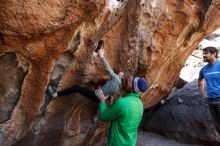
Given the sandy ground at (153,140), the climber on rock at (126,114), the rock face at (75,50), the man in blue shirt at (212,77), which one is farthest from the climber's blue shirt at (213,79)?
the climber on rock at (126,114)

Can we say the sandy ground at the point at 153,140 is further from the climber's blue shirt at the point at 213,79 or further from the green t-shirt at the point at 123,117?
the green t-shirt at the point at 123,117

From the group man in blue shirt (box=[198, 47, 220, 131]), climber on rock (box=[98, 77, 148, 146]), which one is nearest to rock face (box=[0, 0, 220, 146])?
man in blue shirt (box=[198, 47, 220, 131])

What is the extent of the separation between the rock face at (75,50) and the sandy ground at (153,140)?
4.59 ft

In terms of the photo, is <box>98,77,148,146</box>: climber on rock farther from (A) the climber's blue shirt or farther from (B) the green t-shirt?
(A) the climber's blue shirt

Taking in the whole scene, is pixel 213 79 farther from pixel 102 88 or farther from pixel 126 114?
pixel 126 114

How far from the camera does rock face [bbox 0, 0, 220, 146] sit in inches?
Result: 202

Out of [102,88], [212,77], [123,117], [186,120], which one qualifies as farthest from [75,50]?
[186,120]

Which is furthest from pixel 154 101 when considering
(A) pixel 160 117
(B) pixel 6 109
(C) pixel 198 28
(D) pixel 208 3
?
(B) pixel 6 109

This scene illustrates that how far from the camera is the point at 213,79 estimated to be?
7.59 m

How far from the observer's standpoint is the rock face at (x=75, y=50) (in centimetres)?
513

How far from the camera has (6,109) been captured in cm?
599

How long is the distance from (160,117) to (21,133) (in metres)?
4.88

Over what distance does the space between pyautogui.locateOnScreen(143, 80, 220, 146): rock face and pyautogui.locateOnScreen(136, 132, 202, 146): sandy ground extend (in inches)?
5.4

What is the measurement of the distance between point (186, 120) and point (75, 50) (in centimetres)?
480
